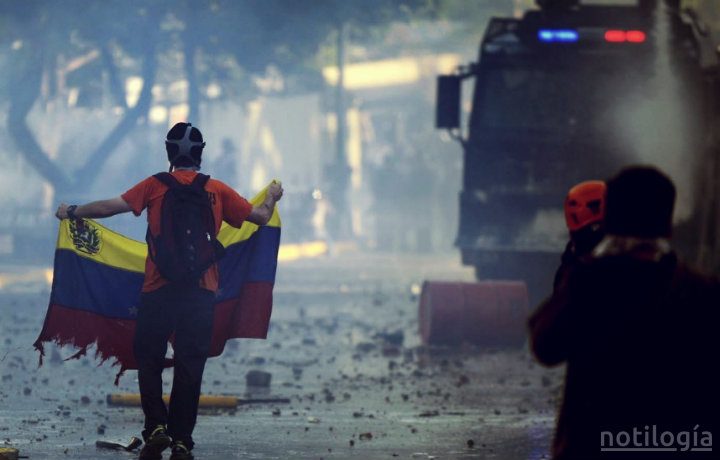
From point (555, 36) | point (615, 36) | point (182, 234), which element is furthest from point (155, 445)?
point (615, 36)

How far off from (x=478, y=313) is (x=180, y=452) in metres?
8.78

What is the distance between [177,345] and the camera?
311 inches

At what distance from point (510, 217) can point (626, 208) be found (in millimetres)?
13583

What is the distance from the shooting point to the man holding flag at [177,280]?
308 inches

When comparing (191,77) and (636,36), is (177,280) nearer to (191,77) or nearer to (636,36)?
(636,36)

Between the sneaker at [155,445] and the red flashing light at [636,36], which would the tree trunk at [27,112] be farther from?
the sneaker at [155,445]

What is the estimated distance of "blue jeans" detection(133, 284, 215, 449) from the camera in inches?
311

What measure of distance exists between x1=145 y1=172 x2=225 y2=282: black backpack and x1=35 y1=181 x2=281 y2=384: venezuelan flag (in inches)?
39.6

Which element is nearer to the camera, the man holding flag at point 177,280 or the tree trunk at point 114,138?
the man holding flag at point 177,280

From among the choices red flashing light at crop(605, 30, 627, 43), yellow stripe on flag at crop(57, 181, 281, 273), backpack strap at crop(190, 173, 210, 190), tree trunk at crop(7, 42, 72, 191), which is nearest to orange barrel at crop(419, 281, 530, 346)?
red flashing light at crop(605, 30, 627, 43)

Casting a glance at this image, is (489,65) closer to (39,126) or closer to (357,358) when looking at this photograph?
(357,358)

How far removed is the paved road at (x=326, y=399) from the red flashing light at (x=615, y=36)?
157 inches

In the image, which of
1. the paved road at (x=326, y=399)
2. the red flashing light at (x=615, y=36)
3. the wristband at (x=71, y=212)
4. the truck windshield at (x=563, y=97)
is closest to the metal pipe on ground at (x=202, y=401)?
the paved road at (x=326, y=399)

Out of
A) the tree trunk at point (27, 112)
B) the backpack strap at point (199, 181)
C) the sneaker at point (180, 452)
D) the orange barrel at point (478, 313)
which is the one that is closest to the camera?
the sneaker at point (180, 452)
